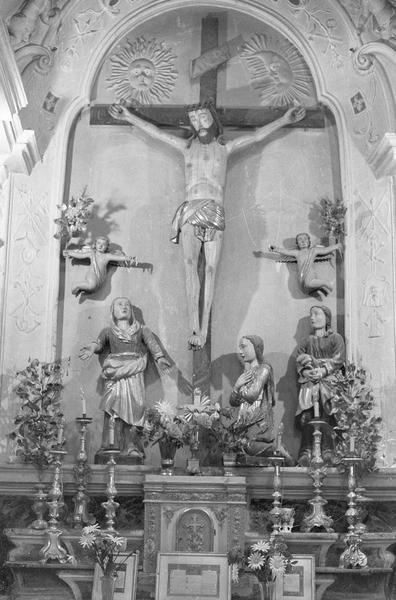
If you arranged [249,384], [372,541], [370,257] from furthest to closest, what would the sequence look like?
[370,257], [249,384], [372,541]

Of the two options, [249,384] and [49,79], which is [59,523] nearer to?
[249,384]

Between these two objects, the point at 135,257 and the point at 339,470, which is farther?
the point at 135,257

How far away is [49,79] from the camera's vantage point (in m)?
11.4

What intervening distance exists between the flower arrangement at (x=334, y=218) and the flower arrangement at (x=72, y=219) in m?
2.28

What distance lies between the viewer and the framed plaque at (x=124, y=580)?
28.0 feet

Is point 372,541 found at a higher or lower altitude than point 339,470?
lower

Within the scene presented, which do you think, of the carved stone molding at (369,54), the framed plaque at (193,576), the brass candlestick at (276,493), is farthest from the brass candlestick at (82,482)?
the carved stone molding at (369,54)

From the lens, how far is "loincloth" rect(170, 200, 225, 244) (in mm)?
10797

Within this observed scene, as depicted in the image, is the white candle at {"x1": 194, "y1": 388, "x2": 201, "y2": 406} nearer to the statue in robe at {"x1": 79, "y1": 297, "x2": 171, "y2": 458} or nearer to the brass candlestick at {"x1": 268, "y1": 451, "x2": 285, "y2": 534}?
the statue in robe at {"x1": 79, "y1": 297, "x2": 171, "y2": 458}

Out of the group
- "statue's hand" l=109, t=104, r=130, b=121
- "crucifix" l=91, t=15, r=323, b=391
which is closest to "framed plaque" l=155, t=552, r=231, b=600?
"crucifix" l=91, t=15, r=323, b=391

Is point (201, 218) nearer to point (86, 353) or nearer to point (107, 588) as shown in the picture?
point (86, 353)

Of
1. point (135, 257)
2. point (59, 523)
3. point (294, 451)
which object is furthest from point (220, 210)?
point (59, 523)

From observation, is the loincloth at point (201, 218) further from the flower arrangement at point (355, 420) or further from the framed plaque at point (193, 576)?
the framed plaque at point (193, 576)

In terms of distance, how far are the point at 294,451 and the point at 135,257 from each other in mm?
2400
